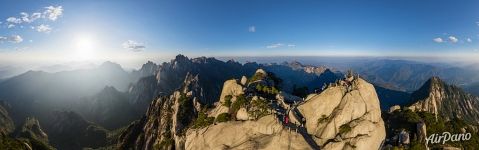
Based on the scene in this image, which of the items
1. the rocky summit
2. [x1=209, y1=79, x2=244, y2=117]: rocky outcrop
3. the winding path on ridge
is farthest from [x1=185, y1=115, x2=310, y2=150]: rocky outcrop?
[x1=209, y1=79, x2=244, y2=117]: rocky outcrop

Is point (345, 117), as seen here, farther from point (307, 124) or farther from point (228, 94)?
point (228, 94)

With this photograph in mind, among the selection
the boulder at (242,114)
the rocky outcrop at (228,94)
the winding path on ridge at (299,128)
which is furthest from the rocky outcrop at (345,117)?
the rocky outcrop at (228,94)

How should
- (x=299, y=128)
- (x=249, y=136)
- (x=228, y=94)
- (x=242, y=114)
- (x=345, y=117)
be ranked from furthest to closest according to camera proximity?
(x=228, y=94), (x=242, y=114), (x=345, y=117), (x=249, y=136), (x=299, y=128)

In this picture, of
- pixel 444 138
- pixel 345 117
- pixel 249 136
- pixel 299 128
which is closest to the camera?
pixel 299 128

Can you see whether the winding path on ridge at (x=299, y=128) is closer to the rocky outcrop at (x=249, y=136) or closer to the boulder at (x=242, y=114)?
the rocky outcrop at (x=249, y=136)

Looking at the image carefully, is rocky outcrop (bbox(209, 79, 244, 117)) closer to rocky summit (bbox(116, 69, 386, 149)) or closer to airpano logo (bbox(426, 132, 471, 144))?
rocky summit (bbox(116, 69, 386, 149))

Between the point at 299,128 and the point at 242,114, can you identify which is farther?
the point at 242,114

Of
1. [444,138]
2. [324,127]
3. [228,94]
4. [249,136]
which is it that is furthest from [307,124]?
[444,138]
